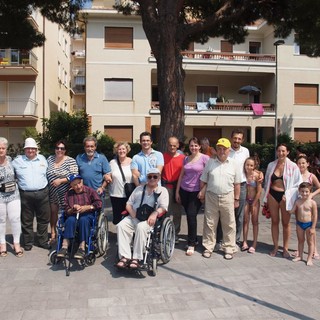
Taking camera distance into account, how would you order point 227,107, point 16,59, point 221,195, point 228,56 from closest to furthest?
point 221,195 < point 16,59 < point 227,107 < point 228,56

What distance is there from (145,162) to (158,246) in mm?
1402

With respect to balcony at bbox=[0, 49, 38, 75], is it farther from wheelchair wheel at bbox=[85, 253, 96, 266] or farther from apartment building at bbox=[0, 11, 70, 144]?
wheelchair wheel at bbox=[85, 253, 96, 266]

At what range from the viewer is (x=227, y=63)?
26.9 meters

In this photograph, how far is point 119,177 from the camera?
6258 millimetres

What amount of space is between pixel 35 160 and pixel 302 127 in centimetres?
2451

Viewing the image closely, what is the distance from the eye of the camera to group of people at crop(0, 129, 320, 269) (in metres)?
5.73

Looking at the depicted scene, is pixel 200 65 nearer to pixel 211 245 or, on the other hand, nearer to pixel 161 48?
pixel 161 48

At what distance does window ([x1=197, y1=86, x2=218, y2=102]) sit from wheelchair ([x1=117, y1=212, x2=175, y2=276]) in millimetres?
23751

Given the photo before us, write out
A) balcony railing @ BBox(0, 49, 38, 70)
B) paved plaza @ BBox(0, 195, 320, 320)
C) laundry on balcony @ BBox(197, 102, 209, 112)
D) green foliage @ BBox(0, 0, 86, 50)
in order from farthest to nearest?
1. laundry on balcony @ BBox(197, 102, 209, 112)
2. balcony railing @ BBox(0, 49, 38, 70)
3. green foliage @ BBox(0, 0, 86, 50)
4. paved plaza @ BBox(0, 195, 320, 320)

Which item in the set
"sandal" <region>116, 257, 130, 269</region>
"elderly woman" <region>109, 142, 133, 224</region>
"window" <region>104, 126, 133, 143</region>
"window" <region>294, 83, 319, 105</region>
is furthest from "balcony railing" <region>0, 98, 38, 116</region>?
"sandal" <region>116, 257, 130, 269</region>

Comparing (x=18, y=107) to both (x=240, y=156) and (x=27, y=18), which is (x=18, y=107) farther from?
(x=240, y=156)

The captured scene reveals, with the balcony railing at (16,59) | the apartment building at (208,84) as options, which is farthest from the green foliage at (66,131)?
the balcony railing at (16,59)

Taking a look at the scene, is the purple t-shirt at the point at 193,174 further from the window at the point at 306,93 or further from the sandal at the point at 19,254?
the window at the point at 306,93

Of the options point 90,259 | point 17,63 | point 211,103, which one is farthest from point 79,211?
A: point 17,63
